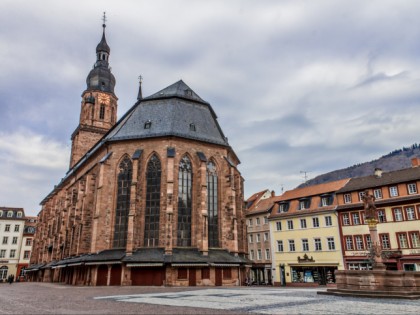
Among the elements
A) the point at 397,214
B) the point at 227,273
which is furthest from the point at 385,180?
the point at 227,273

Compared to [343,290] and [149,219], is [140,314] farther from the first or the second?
[149,219]

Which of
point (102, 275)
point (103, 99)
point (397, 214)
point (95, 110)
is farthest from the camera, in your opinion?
point (103, 99)

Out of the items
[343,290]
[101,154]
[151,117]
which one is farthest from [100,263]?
[343,290]

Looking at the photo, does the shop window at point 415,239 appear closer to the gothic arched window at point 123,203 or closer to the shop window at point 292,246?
the shop window at point 292,246

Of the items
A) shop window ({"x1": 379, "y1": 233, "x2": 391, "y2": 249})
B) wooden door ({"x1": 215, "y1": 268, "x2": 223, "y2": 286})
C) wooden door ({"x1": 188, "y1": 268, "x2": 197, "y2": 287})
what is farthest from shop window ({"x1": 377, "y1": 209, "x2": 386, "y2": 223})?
wooden door ({"x1": 188, "y1": 268, "x2": 197, "y2": 287})

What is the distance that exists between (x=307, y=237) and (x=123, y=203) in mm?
22422

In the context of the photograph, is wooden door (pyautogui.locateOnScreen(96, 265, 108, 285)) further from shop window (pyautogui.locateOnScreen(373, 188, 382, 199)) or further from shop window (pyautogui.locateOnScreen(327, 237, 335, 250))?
shop window (pyautogui.locateOnScreen(373, 188, 382, 199))

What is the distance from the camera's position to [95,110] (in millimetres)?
55781

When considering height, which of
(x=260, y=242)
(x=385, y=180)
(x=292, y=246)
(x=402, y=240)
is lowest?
(x=402, y=240)

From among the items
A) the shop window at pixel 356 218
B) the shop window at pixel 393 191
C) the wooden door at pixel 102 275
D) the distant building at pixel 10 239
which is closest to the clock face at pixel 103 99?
the distant building at pixel 10 239

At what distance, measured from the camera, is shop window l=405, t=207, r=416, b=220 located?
32.9 metres

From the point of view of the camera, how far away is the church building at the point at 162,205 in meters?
26.5

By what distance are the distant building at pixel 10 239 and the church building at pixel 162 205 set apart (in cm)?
3849

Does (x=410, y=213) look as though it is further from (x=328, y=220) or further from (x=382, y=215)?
(x=328, y=220)
